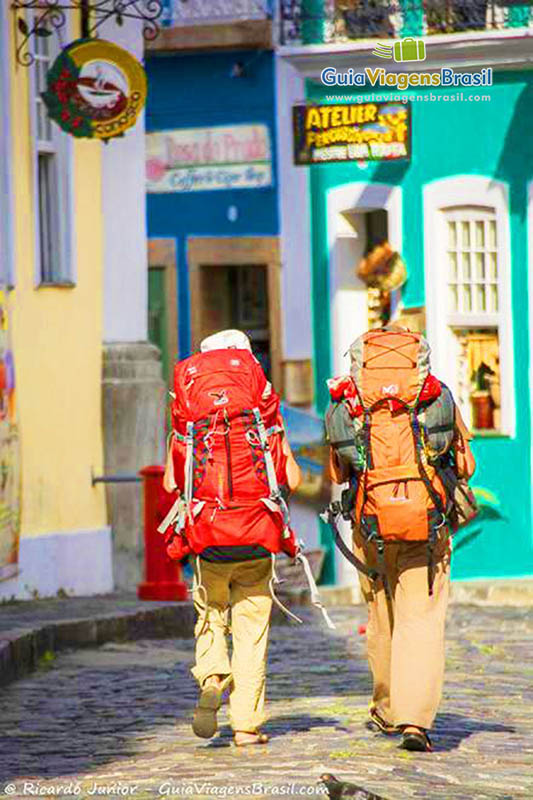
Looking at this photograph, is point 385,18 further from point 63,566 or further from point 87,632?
point 87,632

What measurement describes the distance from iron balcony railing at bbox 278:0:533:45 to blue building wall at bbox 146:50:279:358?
0.51m

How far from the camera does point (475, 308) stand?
75.2 ft

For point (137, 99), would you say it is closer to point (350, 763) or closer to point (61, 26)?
point (61, 26)

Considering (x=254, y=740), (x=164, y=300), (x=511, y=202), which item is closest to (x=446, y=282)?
(x=511, y=202)

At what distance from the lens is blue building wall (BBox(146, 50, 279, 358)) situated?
24.2 m

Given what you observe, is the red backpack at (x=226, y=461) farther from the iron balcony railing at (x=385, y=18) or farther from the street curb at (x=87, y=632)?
the iron balcony railing at (x=385, y=18)

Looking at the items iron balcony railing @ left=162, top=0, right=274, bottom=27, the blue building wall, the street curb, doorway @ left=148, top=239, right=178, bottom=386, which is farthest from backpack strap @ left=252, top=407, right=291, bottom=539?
doorway @ left=148, top=239, right=178, bottom=386

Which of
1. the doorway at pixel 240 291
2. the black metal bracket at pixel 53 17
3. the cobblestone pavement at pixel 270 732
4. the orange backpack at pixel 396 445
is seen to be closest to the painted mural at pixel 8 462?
the cobblestone pavement at pixel 270 732

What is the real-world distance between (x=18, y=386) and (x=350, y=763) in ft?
25.5

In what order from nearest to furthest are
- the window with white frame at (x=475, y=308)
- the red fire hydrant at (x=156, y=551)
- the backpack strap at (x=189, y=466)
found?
the backpack strap at (x=189, y=466)
the red fire hydrant at (x=156, y=551)
the window with white frame at (x=475, y=308)

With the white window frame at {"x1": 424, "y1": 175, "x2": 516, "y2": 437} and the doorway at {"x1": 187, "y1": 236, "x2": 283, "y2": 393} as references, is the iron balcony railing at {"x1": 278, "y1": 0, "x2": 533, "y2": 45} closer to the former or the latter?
the white window frame at {"x1": 424, "y1": 175, "x2": 516, "y2": 437}

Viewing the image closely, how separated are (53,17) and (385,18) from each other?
6.48 meters

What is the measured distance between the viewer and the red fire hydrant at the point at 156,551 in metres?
16.5

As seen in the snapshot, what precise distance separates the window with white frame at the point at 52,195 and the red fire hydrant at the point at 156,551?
6.51 ft
